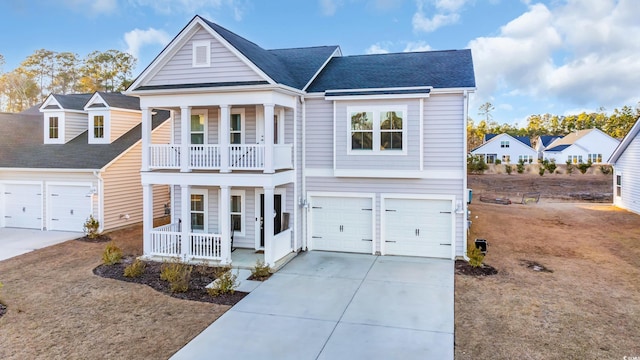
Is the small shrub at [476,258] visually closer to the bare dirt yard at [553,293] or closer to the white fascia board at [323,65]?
the bare dirt yard at [553,293]

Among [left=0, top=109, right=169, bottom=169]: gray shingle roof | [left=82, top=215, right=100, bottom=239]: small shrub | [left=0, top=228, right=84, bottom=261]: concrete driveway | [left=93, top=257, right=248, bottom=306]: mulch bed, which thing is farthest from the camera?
[left=0, top=109, right=169, bottom=169]: gray shingle roof

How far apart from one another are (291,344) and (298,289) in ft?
9.77

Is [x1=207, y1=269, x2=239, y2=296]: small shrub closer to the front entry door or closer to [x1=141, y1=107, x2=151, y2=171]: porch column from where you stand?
the front entry door

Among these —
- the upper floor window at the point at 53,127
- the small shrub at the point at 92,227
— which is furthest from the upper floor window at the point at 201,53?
the upper floor window at the point at 53,127

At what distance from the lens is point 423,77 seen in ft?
44.2

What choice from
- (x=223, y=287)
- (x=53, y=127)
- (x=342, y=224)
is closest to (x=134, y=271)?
(x=223, y=287)

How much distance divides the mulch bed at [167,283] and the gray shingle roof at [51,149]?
6.42m

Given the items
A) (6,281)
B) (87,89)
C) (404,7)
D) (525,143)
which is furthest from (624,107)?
(6,281)

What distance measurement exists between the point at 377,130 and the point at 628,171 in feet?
58.8

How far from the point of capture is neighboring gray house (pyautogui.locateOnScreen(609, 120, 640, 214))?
21203 mm

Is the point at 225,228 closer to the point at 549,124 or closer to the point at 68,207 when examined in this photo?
the point at 68,207

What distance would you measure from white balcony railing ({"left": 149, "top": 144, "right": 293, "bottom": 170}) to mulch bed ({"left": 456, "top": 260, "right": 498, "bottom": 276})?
6.07 m

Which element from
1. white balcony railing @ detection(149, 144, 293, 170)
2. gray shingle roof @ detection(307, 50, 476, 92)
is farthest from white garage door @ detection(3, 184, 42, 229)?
gray shingle roof @ detection(307, 50, 476, 92)

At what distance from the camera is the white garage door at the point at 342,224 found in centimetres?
1359
